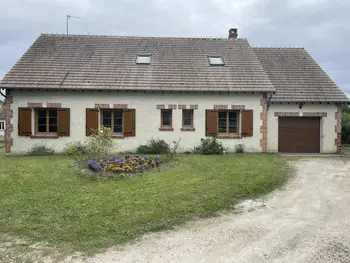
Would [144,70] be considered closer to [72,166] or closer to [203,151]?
[203,151]

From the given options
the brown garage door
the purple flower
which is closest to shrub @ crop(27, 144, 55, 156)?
the purple flower

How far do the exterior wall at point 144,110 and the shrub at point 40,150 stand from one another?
7.1 inches

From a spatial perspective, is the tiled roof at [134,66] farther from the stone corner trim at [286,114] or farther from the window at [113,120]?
the stone corner trim at [286,114]

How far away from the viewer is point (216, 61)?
17.2 m

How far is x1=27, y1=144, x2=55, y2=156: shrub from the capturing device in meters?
14.4

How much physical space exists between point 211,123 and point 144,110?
10.7 feet

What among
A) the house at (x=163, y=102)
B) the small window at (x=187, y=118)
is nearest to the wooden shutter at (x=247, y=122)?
the house at (x=163, y=102)

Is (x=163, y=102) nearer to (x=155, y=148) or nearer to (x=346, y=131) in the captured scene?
(x=155, y=148)

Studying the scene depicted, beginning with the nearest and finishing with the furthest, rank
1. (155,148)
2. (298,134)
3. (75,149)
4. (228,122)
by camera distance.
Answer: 1. (75,149)
2. (155,148)
3. (228,122)
4. (298,134)

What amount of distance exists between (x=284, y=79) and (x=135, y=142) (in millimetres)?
8777

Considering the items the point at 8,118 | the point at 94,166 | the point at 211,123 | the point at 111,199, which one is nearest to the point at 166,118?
the point at 211,123

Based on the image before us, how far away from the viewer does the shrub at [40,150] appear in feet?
47.4

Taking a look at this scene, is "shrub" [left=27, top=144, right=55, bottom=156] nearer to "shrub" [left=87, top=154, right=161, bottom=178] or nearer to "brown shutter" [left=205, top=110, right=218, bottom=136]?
"shrub" [left=87, top=154, right=161, bottom=178]

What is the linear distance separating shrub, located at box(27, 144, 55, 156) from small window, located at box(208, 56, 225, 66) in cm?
926
